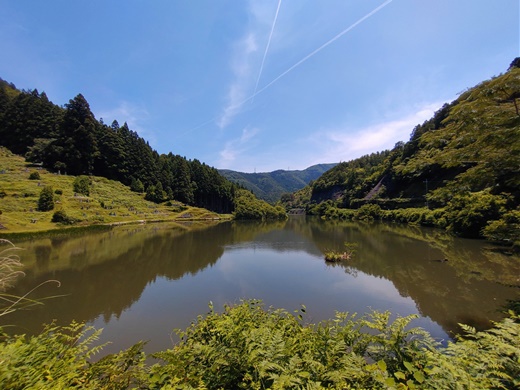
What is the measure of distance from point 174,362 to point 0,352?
1.80 metres

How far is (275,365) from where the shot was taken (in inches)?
118

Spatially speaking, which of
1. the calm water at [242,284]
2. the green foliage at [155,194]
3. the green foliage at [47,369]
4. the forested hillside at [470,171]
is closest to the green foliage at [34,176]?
the green foliage at [155,194]

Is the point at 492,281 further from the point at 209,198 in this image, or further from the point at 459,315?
the point at 209,198

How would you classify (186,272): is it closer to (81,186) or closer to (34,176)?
(81,186)

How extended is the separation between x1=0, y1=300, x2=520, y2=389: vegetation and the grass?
36.6 metres

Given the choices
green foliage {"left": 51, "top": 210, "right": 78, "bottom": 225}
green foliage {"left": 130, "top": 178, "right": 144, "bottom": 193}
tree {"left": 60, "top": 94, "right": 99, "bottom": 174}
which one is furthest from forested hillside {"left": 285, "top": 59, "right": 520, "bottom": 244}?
tree {"left": 60, "top": 94, "right": 99, "bottom": 174}

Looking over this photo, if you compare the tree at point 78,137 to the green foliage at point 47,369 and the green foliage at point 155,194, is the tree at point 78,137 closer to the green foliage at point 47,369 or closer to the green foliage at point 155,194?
the green foliage at point 155,194

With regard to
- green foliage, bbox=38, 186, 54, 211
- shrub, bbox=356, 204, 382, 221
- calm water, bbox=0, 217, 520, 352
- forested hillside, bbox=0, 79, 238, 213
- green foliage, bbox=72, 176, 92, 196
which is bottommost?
calm water, bbox=0, 217, 520, 352

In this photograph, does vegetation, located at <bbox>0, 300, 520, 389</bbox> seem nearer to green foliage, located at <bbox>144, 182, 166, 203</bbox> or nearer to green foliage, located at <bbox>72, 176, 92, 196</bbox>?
green foliage, located at <bbox>72, 176, 92, 196</bbox>

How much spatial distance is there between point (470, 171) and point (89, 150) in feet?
253

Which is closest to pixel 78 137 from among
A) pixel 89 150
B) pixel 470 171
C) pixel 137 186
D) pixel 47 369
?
pixel 89 150

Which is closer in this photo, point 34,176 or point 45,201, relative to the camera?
point 45,201

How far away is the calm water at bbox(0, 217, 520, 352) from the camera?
11242mm

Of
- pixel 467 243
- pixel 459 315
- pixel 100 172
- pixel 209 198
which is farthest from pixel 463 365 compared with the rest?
pixel 209 198
